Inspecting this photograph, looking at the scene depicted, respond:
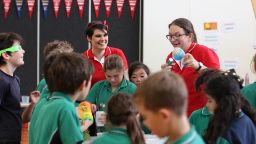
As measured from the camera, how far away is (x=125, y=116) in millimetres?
2277

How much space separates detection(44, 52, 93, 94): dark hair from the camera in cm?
226

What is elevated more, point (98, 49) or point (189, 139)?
point (98, 49)

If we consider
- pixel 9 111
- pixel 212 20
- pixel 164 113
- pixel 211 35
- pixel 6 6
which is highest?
pixel 6 6

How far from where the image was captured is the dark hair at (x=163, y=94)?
1.48m

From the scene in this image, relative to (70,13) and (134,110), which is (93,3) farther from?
(134,110)

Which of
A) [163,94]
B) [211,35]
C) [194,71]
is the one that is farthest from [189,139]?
[211,35]

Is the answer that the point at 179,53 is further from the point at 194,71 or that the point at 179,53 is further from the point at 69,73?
the point at 69,73

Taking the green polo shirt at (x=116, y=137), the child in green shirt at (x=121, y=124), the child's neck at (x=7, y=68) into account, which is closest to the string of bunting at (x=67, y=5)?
the child's neck at (x=7, y=68)

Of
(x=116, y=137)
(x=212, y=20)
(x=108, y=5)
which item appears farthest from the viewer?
(x=108, y=5)

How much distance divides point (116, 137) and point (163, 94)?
2.59 feet

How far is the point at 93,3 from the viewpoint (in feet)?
→ 20.3

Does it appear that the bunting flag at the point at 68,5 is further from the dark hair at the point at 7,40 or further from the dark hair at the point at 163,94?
the dark hair at the point at 163,94

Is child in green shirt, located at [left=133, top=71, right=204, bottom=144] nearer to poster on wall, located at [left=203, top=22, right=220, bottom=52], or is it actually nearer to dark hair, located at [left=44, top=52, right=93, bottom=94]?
dark hair, located at [left=44, top=52, right=93, bottom=94]

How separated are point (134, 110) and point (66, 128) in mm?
344
